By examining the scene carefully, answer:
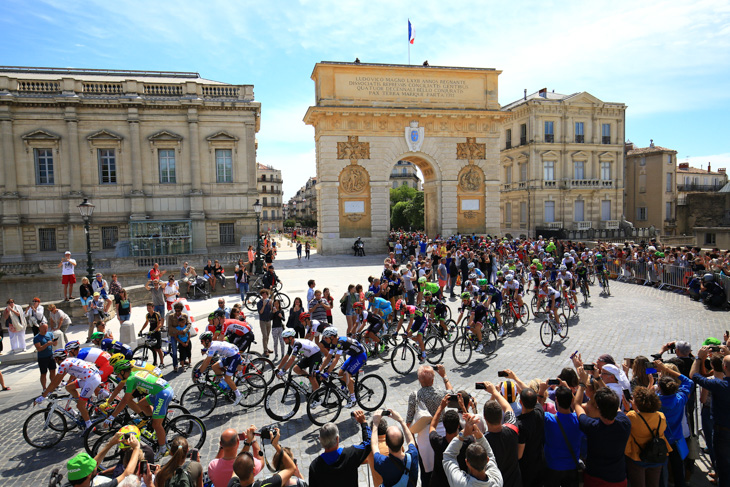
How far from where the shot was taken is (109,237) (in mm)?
29188

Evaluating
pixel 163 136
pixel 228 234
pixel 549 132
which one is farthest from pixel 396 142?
pixel 549 132

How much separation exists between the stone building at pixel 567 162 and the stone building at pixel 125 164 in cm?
2674

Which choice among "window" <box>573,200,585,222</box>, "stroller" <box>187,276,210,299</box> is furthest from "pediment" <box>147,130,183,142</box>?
"window" <box>573,200,585,222</box>

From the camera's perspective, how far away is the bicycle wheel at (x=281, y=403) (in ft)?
24.8

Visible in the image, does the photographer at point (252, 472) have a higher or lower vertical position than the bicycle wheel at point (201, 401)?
higher

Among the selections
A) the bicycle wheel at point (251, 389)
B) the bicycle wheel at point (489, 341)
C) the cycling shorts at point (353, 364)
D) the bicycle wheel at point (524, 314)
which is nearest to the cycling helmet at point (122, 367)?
the bicycle wheel at point (251, 389)

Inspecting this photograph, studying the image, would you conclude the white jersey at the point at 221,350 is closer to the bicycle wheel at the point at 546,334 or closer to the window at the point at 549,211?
the bicycle wheel at the point at 546,334

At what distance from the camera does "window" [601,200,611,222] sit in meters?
44.4

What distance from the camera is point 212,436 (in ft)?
23.2

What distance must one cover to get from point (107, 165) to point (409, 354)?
88.8 ft

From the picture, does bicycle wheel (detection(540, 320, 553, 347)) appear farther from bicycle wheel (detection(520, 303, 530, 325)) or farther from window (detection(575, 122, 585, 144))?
window (detection(575, 122, 585, 144))

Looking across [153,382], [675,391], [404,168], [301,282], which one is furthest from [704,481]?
[404,168]

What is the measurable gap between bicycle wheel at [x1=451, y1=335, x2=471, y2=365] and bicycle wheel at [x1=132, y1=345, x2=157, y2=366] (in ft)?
22.8

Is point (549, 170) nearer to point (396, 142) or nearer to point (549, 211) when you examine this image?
point (549, 211)
